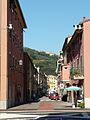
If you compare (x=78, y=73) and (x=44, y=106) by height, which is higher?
(x=78, y=73)

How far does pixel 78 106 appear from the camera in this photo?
47469mm

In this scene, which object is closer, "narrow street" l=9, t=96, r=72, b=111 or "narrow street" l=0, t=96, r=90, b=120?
"narrow street" l=0, t=96, r=90, b=120

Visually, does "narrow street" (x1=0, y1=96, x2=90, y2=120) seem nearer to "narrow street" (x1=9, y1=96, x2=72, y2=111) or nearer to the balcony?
"narrow street" (x1=9, y1=96, x2=72, y2=111)

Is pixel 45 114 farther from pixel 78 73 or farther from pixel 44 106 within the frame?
pixel 44 106

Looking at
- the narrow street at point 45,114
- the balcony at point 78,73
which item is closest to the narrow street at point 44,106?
the narrow street at point 45,114

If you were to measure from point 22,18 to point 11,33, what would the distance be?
15.7 metres

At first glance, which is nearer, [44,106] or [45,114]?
[45,114]

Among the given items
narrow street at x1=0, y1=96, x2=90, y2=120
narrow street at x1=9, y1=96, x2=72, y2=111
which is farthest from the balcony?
narrow street at x1=0, y1=96, x2=90, y2=120

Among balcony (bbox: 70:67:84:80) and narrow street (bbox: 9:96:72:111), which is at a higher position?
balcony (bbox: 70:67:84:80)

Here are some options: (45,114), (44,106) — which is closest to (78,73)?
(44,106)

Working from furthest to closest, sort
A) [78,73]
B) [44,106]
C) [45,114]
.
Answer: [44,106], [78,73], [45,114]

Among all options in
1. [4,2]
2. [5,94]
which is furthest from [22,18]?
[5,94]

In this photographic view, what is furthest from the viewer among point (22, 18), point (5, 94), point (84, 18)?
point (22, 18)

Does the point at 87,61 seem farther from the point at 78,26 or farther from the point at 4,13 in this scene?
the point at 4,13
